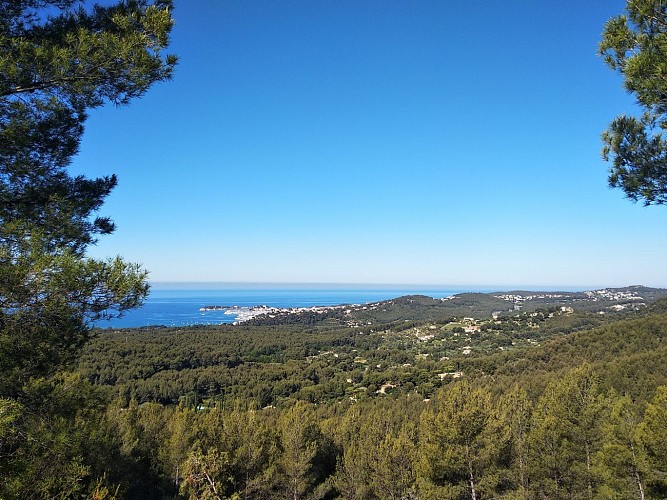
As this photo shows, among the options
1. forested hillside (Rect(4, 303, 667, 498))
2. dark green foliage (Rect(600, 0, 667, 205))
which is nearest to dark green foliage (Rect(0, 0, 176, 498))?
forested hillside (Rect(4, 303, 667, 498))

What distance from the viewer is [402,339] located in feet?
270

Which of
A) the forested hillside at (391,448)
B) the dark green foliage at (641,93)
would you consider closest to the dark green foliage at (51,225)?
the forested hillside at (391,448)

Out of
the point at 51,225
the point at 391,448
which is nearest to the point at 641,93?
the point at 51,225

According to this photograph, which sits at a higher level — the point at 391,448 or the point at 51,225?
the point at 51,225

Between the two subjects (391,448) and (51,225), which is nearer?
(51,225)

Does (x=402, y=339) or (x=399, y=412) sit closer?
(x=399, y=412)

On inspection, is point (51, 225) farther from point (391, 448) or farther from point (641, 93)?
point (391, 448)

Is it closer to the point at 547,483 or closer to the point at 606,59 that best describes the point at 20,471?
the point at 606,59

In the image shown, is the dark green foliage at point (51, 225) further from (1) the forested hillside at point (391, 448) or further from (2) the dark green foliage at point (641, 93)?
(2) the dark green foliage at point (641, 93)

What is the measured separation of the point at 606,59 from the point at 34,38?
6740mm

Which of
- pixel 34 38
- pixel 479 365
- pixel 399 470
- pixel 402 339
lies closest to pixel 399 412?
pixel 399 470

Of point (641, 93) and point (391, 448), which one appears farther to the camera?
point (391, 448)

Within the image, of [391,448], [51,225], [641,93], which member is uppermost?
[641,93]

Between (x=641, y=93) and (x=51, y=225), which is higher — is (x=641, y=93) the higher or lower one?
the higher one
